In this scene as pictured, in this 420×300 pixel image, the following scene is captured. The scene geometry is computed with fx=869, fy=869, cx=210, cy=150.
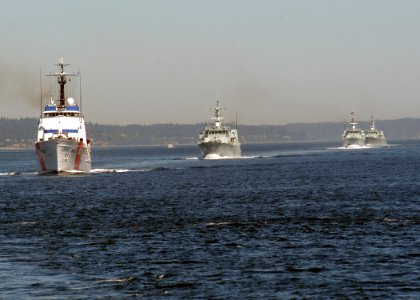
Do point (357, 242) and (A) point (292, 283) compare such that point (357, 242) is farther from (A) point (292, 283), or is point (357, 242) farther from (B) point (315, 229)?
(A) point (292, 283)

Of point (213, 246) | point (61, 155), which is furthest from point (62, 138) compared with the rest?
point (213, 246)

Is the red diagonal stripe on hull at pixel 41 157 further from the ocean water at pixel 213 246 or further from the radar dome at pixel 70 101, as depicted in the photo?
the ocean water at pixel 213 246

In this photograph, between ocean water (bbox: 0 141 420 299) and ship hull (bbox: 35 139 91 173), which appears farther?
ship hull (bbox: 35 139 91 173)

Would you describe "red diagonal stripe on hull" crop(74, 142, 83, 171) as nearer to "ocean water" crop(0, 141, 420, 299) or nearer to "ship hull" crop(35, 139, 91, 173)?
"ship hull" crop(35, 139, 91, 173)

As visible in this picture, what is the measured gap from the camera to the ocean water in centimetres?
3306

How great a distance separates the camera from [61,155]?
400ft

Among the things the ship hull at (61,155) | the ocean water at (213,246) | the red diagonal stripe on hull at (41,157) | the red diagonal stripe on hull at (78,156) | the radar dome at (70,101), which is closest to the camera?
the ocean water at (213,246)

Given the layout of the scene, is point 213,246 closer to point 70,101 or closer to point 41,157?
point 41,157

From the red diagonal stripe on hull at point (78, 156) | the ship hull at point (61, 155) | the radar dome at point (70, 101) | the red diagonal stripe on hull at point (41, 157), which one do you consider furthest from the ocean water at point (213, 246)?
the radar dome at point (70, 101)

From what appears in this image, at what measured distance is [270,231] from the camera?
51156mm

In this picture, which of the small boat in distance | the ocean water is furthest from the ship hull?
the ocean water

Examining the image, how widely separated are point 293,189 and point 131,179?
33.7 meters

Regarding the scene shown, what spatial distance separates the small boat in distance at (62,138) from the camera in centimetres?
12112

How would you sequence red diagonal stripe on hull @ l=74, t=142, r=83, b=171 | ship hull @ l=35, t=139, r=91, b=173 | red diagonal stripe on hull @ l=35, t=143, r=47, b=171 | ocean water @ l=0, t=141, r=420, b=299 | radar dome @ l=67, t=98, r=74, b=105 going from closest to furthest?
ocean water @ l=0, t=141, r=420, b=299
ship hull @ l=35, t=139, r=91, b=173
red diagonal stripe on hull @ l=74, t=142, r=83, b=171
red diagonal stripe on hull @ l=35, t=143, r=47, b=171
radar dome @ l=67, t=98, r=74, b=105
